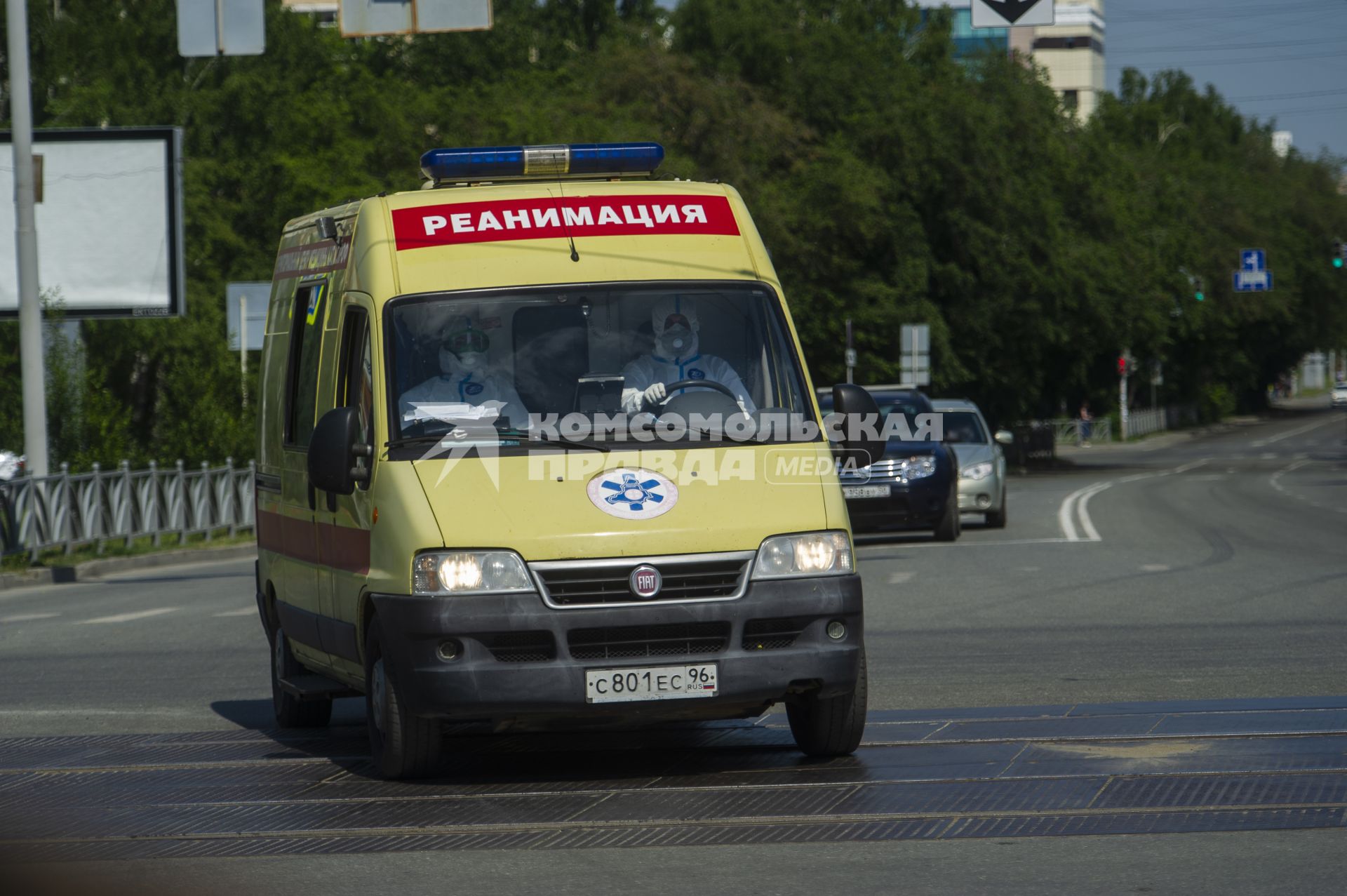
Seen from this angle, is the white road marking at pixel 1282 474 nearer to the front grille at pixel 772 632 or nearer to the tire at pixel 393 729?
the front grille at pixel 772 632

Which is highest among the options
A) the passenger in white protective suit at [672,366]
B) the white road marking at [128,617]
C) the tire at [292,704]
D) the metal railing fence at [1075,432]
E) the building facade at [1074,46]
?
the building facade at [1074,46]

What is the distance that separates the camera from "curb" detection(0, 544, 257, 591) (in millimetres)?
22961

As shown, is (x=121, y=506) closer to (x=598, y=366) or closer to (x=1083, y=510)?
(x=1083, y=510)

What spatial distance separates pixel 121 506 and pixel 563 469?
65.0ft

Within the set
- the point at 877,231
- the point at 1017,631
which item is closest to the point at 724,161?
the point at 877,231

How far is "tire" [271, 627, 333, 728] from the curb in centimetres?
1321

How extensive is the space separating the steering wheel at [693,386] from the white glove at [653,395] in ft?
0.06

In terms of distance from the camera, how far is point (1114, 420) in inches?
3477

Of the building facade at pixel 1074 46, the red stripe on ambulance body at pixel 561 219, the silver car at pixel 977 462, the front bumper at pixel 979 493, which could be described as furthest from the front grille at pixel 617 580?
the building facade at pixel 1074 46

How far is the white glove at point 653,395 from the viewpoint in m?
8.38

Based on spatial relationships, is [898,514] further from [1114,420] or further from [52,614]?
[1114,420]

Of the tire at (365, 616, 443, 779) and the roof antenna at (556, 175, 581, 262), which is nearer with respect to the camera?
the tire at (365, 616, 443, 779)

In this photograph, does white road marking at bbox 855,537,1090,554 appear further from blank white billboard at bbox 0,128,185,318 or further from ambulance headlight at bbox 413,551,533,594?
ambulance headlight at bbox 413,551,533,594

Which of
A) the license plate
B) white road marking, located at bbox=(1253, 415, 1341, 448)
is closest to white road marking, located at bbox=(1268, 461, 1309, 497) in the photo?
white road marking, located at bbox=(1253, 415, 1341, 448)
